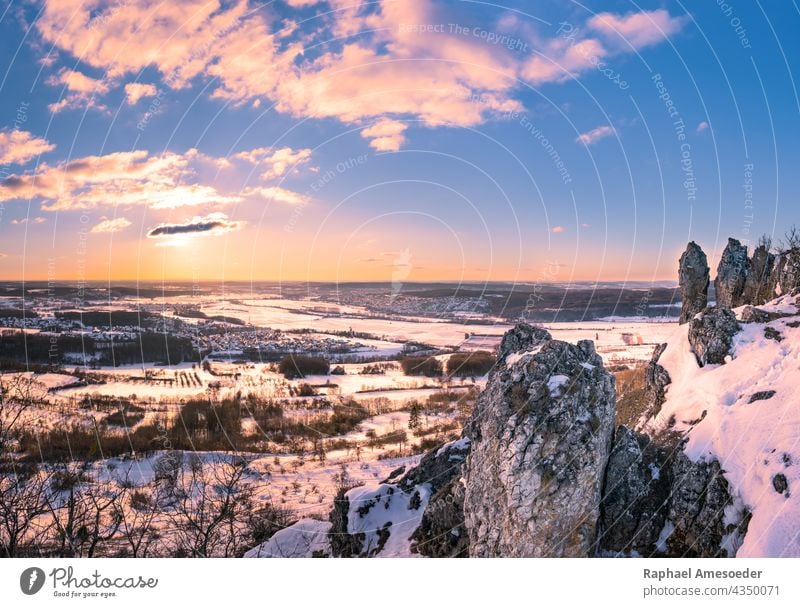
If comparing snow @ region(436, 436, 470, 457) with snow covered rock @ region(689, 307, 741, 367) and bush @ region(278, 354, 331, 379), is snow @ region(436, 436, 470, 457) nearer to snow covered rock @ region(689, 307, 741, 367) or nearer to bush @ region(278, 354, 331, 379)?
snow covered rock @ region(689, 307, 741, 367)

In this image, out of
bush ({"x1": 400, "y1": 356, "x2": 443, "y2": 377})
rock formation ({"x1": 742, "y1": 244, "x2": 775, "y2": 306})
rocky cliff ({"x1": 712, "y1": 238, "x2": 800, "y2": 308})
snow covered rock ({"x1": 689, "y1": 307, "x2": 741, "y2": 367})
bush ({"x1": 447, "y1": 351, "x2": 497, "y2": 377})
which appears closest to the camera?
snow covered rock ({"x1": 689, "y1": 307, "x2": 741, "y2": 367})

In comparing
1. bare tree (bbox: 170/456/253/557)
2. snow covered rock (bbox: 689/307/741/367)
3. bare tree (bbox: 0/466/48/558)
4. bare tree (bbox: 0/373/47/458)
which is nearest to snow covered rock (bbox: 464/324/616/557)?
snow covered rock (bbox: 689/307/741/367)

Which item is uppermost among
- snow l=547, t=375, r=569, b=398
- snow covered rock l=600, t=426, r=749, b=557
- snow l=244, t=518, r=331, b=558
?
snow l=547, t=375, r=569, b=398

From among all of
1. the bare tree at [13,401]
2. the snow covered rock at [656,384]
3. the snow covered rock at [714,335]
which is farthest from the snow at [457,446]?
the bare tree at [13,401]

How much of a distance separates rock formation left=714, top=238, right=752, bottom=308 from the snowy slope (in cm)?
661

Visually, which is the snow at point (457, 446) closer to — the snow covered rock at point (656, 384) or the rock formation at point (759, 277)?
the snow covered rock at point (656, 384)

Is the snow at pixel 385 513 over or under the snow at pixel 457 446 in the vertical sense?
under

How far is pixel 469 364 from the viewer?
128 ft

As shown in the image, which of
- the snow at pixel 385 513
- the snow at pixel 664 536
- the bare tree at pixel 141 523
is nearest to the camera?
the snow at pixel 664 536

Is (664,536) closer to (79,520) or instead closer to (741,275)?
(79,520)

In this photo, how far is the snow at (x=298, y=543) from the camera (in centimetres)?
1161

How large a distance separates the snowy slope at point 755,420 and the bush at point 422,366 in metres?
27.9

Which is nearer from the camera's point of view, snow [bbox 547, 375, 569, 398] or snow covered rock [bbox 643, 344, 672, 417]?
snow [bbox 547, 375, 569, 398]

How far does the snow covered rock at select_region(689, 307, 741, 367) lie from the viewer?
29.7 feet
